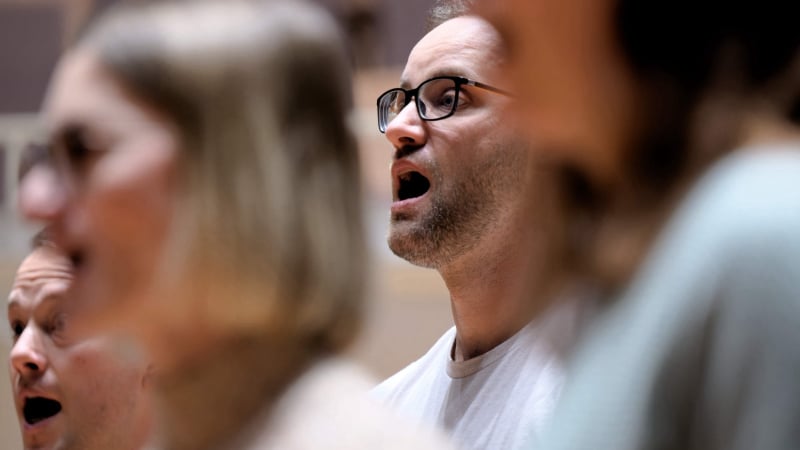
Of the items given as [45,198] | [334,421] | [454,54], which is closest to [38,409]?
[454,54]

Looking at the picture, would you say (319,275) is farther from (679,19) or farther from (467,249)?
(467,249)

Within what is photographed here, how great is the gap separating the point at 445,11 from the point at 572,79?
5.58ft

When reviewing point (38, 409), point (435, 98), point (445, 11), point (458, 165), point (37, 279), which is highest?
point (445, 11)

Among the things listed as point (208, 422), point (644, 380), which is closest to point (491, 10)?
point (644, 380)

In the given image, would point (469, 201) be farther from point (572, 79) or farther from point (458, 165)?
point (572, 79)

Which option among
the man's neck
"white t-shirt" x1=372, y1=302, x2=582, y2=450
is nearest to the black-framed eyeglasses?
the man's neck

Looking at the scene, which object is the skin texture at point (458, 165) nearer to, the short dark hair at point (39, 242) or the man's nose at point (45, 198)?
the short dark hair at point (39, 242)

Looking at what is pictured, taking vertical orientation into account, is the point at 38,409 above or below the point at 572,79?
below

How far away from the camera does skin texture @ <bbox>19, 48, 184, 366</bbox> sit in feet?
3.09

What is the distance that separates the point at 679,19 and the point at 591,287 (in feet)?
0.60

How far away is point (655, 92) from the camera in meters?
0.65

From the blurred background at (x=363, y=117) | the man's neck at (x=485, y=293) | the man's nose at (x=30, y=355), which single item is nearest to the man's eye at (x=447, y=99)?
the man's neck at (x=485, y=293)

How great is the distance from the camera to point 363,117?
533cm

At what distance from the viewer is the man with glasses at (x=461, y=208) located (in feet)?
6.53
